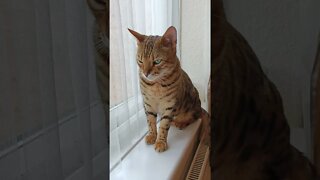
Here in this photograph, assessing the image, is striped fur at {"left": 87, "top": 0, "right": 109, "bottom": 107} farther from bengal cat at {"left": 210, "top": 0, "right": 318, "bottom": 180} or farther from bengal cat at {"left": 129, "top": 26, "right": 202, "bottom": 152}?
bengal cat at {"left": 129, "top": 26, "right": 202, "bottom": 152}

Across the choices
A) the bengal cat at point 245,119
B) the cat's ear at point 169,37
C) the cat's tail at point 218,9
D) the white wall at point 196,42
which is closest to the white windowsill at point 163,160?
the white wall at point 196,42

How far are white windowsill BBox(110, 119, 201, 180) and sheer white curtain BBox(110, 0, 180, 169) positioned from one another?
0.03 metres

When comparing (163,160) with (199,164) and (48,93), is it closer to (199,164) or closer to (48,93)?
(199,164)

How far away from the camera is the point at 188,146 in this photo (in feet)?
3.09

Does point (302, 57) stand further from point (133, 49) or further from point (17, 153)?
point (133, 49)

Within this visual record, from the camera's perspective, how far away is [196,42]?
93 cm

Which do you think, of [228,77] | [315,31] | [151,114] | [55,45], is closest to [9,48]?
[55,45]

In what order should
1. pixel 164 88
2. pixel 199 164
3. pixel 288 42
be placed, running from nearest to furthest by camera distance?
pixel 288 42 → pixel 199 164 → pixel 164 88

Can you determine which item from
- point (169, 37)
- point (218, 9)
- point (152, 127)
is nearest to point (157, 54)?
point (169, 37)

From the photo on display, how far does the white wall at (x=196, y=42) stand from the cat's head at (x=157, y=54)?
5 centimetres

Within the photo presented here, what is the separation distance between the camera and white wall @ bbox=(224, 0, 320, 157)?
449 mm

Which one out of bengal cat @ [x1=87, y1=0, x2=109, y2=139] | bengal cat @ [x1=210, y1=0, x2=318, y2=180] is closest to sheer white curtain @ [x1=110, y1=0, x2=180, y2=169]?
bengal cat @ [x1=87, y1=0, x2=109, y2=139]

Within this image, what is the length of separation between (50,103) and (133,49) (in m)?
0.49

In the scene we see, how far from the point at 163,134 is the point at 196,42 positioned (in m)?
0.31
